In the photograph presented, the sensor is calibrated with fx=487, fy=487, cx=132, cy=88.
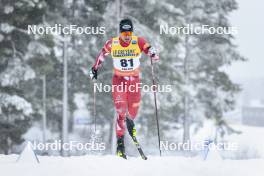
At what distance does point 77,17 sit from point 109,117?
286 inches

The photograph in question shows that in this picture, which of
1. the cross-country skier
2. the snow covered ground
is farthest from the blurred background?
the snow covered ground

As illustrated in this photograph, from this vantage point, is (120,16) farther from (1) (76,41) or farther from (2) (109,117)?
(2) (109,117)

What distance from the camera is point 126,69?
806cm

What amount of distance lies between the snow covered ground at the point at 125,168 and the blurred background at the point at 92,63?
16.4 ft

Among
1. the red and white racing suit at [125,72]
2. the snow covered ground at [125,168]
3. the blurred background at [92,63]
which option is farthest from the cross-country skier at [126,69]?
the blurred background at [92,63]

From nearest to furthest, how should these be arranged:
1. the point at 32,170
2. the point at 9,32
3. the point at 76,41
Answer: the point at 32,170
the point at 9,32
the point at 76,41

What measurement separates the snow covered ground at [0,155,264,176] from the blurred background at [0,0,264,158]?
16.4 ft

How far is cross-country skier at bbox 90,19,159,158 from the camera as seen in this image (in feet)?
26.2

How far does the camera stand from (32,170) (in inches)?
262

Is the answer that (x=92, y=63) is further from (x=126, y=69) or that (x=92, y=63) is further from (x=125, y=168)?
(x=125, y=168)

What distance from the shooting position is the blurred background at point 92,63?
16125 mm

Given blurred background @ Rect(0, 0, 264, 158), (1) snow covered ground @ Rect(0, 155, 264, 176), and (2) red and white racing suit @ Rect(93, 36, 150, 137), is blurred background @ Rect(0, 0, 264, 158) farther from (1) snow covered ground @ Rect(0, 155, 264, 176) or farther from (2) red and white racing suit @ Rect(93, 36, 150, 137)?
(1) snow covered ground @ Rect(0, 155, 264, 176)

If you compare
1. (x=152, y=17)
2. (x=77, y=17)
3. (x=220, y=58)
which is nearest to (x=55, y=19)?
(x=77, y=17)

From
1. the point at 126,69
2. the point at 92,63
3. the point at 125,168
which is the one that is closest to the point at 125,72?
the point at 126,69
